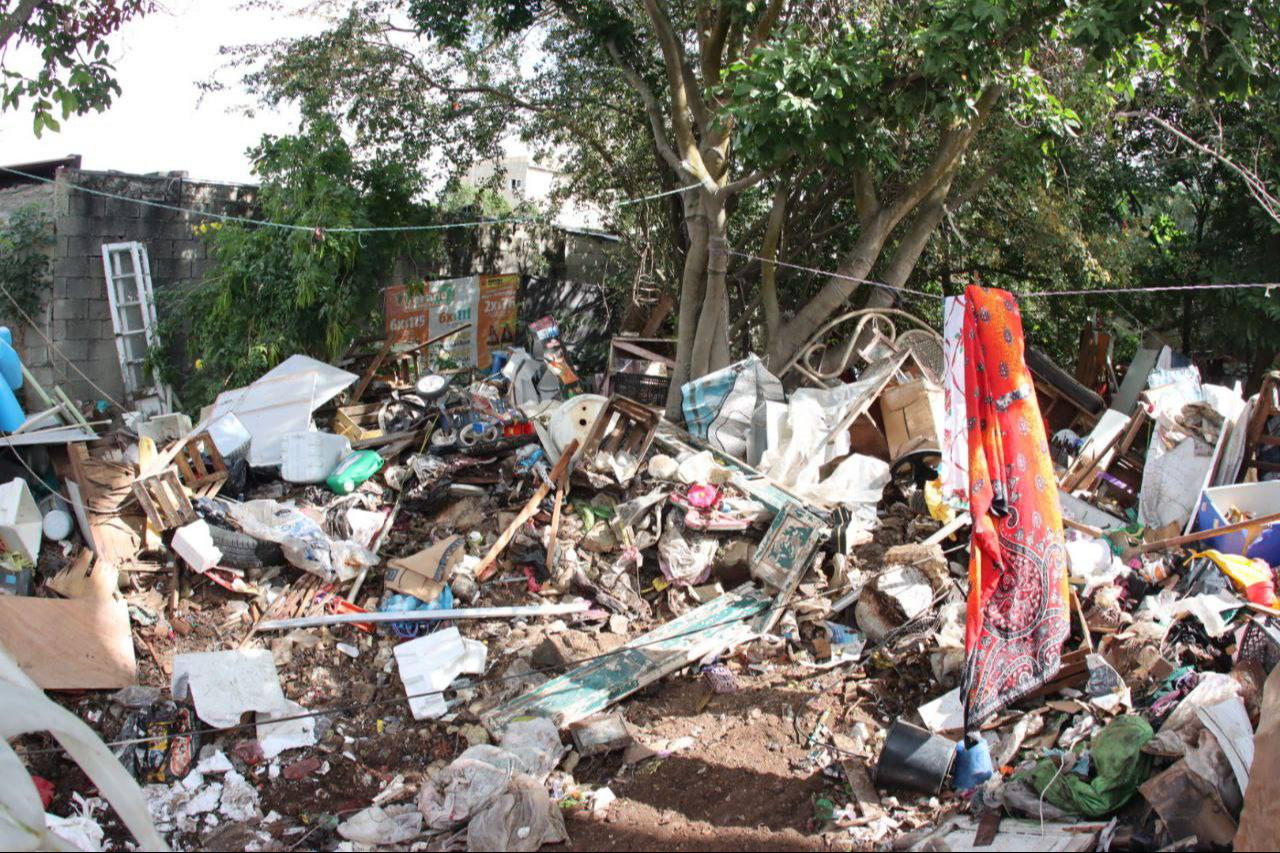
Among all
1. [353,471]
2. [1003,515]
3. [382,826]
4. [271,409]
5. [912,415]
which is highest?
[912,415]

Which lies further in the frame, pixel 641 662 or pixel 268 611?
pixel 268 611

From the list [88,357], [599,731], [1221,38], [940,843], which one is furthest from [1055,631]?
[88,357]

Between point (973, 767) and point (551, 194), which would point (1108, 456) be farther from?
point (551, 194)

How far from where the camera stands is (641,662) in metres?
5.81

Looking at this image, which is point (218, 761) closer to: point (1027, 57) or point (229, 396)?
point (229, 396)

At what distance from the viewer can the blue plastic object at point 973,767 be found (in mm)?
4504

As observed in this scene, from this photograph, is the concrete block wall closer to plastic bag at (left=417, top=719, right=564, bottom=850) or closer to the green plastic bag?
plastic bag at (left=417, top=719, right=564, bottom=850)

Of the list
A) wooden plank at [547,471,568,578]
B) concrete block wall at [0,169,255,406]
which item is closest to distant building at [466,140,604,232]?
concrete block wall at [0,169,255,406]

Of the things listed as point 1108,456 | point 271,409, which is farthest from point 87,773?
point 1108,456

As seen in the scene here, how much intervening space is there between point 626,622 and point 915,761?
2353 millimetres

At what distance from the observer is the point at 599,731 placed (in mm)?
5168

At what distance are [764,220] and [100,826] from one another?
843cm

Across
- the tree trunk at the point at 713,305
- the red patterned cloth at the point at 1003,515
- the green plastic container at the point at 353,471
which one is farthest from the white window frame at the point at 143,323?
the red patterned cloth at the point at 1003,515

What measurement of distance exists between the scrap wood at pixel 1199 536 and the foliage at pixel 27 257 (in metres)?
10.1
